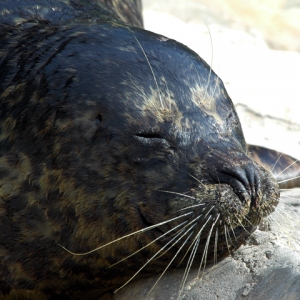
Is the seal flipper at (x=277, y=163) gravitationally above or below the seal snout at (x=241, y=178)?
below

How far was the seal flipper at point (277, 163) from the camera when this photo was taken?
6.54 metres

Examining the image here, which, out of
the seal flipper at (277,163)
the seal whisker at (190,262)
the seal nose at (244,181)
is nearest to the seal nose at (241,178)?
the seal nose at (244,181)

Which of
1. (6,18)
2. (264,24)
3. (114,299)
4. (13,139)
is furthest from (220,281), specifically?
(264,24)

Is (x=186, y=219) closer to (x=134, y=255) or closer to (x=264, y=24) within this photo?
(x=134, y=255)

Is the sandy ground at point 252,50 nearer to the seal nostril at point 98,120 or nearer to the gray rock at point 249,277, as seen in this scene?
the seal nostril at point 98,120

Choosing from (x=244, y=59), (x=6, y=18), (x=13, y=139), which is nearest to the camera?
(x=13, y=139)

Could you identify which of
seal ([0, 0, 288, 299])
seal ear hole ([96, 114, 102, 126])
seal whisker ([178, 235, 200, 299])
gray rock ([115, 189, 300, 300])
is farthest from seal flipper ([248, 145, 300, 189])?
seal ear hole ([96, 114, 102, 126])

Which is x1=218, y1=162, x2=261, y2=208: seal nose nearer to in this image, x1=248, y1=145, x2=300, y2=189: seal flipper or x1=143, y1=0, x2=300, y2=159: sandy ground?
x1=143, y1=0, x2=300, y2=159: sandy ground

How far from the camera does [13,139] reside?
4.62 metres

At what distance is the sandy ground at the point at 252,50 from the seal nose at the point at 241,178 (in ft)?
5.02

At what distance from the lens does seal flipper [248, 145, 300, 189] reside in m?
6.54

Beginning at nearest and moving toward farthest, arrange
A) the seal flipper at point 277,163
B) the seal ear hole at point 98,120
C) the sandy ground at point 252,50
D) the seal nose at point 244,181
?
the seal nose at point 244,181, the seal ear hole at point 98,120, the seal flipper at point 277,163, the sandy ground at point 252,50

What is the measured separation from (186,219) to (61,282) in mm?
1032

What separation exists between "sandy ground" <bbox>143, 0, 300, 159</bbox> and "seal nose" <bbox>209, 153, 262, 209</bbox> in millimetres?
1530
